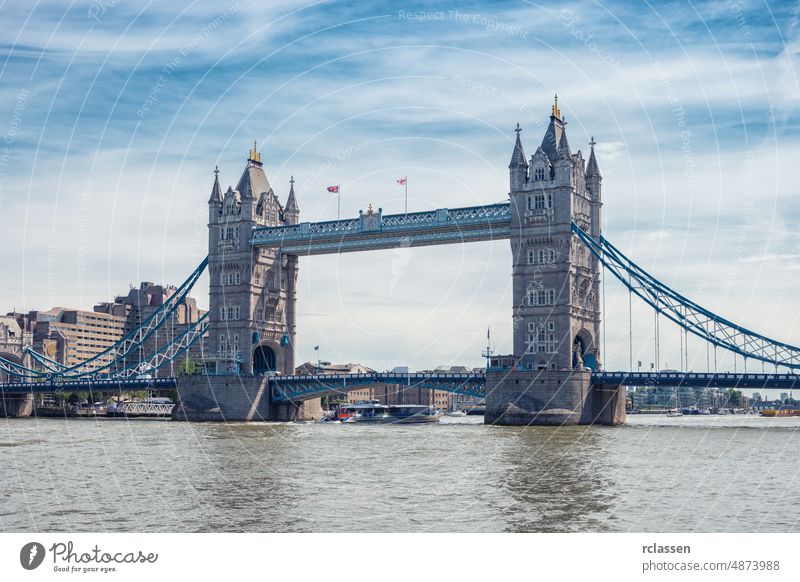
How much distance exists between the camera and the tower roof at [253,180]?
109812 millimetres

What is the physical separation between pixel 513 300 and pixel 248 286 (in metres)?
31.8

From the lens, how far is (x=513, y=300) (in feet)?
295

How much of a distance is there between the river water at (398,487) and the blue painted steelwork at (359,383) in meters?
33.7

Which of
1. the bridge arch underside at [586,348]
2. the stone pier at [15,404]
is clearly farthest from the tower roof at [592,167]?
the stone pier at [15,404]

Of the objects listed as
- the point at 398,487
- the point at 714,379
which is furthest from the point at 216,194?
the point at 398,487

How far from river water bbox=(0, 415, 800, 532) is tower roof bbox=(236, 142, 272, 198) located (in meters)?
56.1

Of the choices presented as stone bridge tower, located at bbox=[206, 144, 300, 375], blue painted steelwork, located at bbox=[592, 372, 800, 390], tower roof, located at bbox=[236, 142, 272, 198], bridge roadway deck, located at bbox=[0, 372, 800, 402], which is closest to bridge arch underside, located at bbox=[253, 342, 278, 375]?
stone bridge tower, located at bbox=[206, 144, 300, 375]

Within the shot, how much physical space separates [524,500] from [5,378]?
531ft

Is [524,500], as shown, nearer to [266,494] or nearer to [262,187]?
[266,494]

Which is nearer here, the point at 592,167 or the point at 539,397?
the point at 539,397

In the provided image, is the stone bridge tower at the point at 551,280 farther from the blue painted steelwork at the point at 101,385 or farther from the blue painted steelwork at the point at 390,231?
the blue painted steelwork at the point at 101,385

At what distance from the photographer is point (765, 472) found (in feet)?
134

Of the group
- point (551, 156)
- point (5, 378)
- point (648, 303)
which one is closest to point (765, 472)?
point (648, 303)

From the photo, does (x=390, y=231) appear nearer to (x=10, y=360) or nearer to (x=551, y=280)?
(x=551, y=280)
